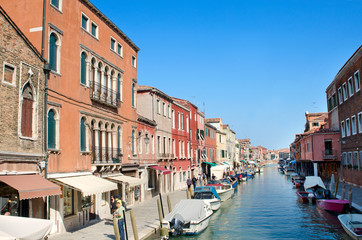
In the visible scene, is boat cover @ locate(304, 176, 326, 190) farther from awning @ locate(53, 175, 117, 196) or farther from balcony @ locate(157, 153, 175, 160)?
awning @ locate(53, 175, 117, 196)

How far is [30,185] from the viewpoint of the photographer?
11.0 m

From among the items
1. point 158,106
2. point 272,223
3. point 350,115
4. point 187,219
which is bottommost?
point 272,223

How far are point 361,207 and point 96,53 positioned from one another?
55.4 ft

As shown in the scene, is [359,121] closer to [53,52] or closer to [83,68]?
[83,68]

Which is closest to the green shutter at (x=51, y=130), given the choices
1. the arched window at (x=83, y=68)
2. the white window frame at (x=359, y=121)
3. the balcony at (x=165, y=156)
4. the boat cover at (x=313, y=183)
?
the arched window at (x=83, y=68)

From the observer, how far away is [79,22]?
16375 millimetres

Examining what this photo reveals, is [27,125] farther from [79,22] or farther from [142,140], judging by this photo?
[142,140]

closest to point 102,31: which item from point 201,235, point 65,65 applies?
point 65,65

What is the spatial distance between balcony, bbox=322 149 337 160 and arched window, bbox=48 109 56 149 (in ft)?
102

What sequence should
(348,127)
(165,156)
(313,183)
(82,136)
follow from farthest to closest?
(348,127)
(165,156)
(313,183)
(82,136)

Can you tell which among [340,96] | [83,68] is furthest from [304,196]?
[83,68]

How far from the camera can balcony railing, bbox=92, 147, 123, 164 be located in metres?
17.4

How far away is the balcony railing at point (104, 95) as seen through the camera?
17.2 metres

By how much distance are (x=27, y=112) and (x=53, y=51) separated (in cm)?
344
